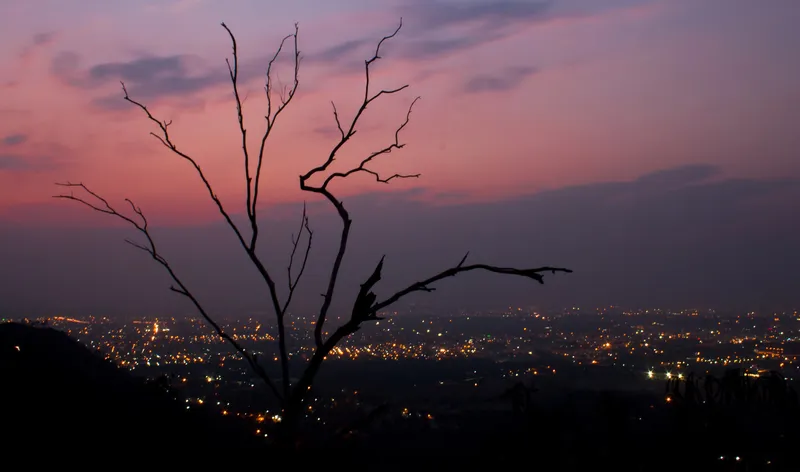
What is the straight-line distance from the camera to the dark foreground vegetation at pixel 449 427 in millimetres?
11891

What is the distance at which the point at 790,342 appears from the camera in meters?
57.9

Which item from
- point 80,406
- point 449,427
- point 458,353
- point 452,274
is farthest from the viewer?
point 458,353

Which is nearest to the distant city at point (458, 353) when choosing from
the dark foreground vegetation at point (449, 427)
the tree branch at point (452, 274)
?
the dark foreground vegetation at point (449, 427)

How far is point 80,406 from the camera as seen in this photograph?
13.8m

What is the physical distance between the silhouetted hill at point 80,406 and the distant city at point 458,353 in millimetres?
3290

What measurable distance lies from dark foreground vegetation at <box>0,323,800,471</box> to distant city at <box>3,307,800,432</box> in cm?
324

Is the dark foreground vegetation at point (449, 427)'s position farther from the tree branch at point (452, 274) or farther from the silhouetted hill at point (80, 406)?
the tree branch at point (452, 274)

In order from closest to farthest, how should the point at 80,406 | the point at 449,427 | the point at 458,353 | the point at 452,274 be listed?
the point at 452,274, the point at 80,406, the point at 449,427, the point at 458,353

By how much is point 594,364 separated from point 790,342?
23.7m

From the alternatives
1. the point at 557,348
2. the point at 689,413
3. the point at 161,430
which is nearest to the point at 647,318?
the point at 557,348

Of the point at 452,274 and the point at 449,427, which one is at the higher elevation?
the point at 452,274

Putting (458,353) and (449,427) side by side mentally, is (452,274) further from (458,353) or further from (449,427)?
(458,353)

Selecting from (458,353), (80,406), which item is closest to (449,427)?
(80,406)

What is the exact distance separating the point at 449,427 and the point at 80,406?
1523 centimetres
